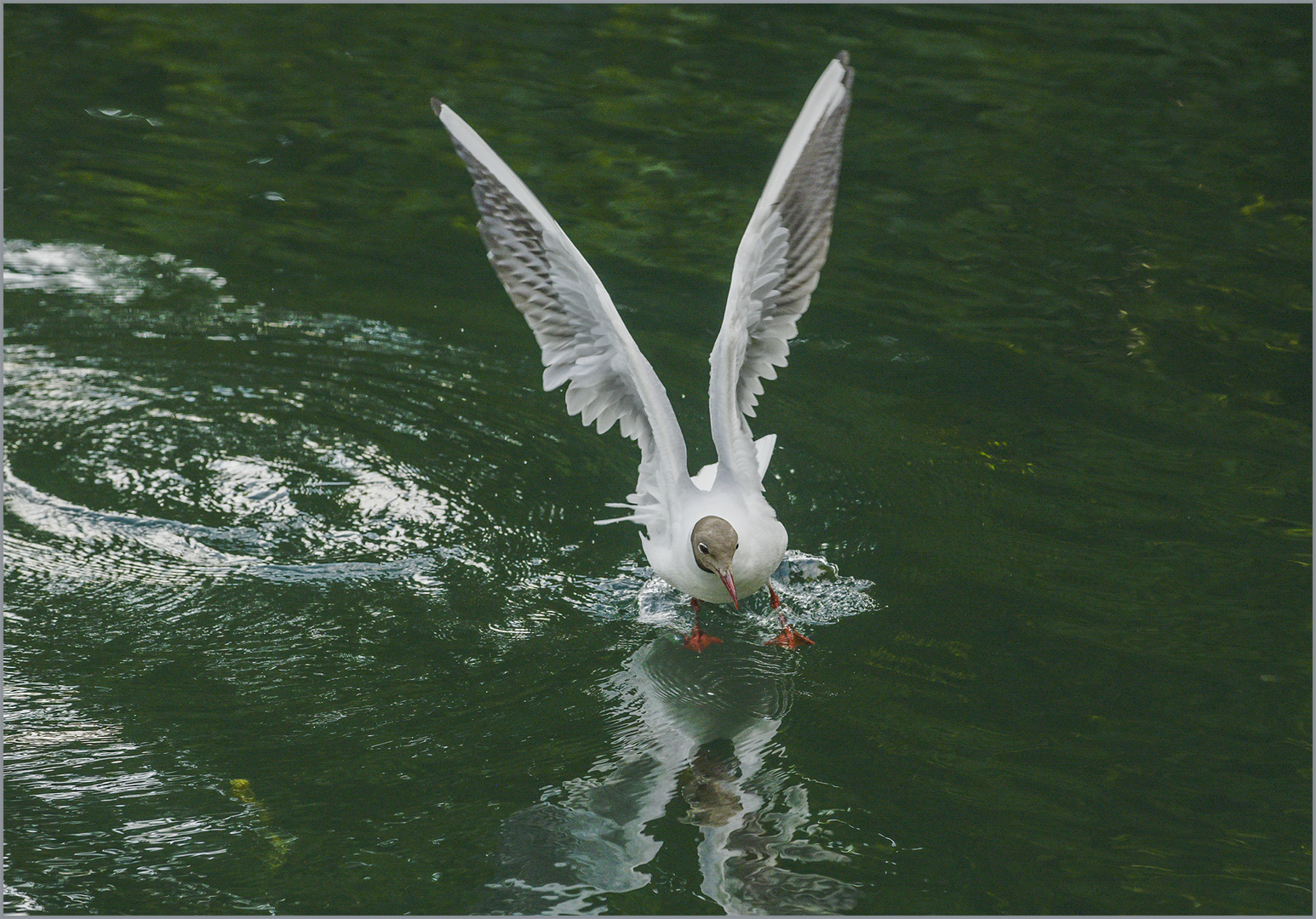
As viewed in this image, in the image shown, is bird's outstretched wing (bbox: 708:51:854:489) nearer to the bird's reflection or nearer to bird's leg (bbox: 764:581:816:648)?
bird's leg (bbox: 764:581:816:648)

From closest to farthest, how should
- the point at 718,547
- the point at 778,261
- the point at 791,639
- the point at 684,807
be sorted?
the point at 684,807 < the point at 718,547 < the point at 778,261 < the point at 791,639

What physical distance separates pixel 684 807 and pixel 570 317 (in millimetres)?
1731

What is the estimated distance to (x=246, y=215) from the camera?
8305 millimetres

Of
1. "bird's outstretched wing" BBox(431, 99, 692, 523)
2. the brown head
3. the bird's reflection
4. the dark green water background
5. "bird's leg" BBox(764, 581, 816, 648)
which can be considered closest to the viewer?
the bird's reflection

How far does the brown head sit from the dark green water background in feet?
1.65

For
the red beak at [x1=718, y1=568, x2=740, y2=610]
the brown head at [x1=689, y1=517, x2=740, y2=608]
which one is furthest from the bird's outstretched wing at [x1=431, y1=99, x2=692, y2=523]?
the red beak at [x1=718, y1=568, x2=740, y2=610]

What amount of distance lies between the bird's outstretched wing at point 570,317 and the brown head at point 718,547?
0.41m

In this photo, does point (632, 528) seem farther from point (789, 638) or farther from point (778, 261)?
point (778, 261)

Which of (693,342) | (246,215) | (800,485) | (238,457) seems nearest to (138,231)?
(246,215)

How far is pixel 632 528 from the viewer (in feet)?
18.6

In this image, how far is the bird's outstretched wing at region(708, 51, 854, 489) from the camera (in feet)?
14.5

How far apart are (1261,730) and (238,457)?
4.23 metres

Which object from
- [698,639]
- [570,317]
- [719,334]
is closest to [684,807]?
[698,639]

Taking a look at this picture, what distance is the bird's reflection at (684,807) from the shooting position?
3.74 m
